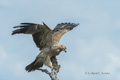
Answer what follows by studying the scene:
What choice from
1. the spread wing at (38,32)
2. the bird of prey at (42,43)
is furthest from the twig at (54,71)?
the spread wing at (38,32)

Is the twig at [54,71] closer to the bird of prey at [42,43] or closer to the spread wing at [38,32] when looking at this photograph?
the bird of prey at [42,43]

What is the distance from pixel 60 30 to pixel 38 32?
9.06 ft

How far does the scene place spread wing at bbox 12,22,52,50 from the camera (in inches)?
532

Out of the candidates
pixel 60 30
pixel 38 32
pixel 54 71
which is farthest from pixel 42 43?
pixel 60 30

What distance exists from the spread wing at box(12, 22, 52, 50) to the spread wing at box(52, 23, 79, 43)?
0.53 meters

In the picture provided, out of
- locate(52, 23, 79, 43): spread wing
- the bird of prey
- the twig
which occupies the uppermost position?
locate(52, 23, 79, 43): spread wing

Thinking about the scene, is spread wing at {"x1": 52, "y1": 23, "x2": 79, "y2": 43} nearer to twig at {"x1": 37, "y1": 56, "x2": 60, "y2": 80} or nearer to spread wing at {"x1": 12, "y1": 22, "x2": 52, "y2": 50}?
spread wing at {"x1": 12, "y1": 22, "x2": 52, "y2": 50}

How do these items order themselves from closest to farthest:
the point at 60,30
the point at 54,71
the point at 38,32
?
the point at 54,71 < the point at 38,32 < the point at 60,30

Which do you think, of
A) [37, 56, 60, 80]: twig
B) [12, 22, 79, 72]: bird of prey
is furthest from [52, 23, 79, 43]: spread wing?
[37, 56, 60, 80]: twig

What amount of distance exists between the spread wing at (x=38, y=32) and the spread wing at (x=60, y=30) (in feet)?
1.75

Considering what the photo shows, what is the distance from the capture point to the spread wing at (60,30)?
14.9 m

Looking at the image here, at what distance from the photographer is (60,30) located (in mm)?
16469

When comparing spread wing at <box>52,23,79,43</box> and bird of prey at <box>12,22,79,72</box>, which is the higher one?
spread wing at <box>52,23,79,43</box>

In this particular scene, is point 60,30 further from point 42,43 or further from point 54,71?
point 54,71
